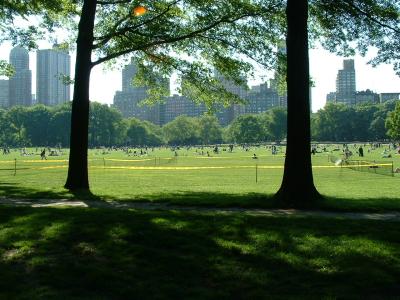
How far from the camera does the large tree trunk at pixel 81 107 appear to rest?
18375mm

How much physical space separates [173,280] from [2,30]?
18.2 m

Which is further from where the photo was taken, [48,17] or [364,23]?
[48,17]

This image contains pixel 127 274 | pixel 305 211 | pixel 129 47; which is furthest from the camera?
pixel 129 47

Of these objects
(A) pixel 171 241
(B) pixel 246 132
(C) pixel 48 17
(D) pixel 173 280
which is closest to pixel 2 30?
(C) pixel 48 17

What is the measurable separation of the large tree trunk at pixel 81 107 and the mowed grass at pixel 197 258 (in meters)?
8.08

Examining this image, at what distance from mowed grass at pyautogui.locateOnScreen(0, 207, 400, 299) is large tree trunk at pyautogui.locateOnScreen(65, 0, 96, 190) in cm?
808

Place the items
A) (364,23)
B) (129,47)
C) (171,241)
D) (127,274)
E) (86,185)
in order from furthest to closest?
(129,47)
(86,185)
(364,23)
(171,241)
(127,274)

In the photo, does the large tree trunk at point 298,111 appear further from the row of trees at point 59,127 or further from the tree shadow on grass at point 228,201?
the row of trees at point 59,127

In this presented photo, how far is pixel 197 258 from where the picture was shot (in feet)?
24.8

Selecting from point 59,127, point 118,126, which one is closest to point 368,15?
point 59,127

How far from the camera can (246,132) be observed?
186625mm

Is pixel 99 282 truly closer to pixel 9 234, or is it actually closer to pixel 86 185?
pixel 9 234

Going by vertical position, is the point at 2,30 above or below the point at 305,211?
above

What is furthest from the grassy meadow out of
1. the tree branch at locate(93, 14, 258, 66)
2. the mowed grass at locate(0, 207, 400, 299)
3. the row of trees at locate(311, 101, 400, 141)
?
the row of trees at locate(311, 101, 400, 141)
